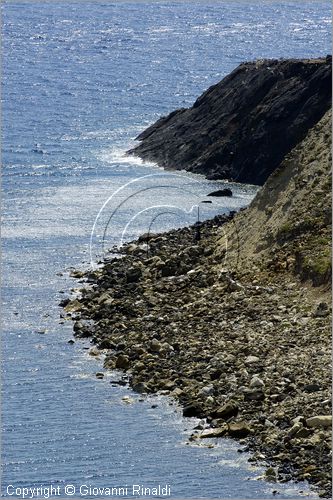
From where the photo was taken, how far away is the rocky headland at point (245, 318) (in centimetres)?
3753

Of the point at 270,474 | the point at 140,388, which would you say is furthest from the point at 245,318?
the point at 270,474

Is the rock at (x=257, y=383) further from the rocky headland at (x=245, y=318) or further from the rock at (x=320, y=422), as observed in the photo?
the rock at (x=320, y=422)

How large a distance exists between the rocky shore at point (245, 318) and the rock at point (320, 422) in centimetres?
3

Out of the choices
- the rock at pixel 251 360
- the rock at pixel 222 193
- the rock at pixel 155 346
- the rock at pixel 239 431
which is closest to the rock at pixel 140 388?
the rock at pixel 155 346

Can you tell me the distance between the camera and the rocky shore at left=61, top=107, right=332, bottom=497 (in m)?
37.5

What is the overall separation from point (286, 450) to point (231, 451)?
1.46 meters

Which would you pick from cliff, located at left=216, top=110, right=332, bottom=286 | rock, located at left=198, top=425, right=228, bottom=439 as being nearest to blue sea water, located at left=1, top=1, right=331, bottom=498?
rock, located at left=198, top=425, right=228, bottom=439

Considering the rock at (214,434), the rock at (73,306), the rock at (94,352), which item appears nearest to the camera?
the rock at (214,434)

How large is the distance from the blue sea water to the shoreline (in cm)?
75

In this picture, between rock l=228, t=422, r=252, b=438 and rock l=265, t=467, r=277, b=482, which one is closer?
rock l=265, t=467, r=277, b=482

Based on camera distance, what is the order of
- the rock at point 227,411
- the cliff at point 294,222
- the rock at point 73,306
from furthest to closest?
the rock at point 73,306 < the cliff at point 294,222 < the rock at point 227,411

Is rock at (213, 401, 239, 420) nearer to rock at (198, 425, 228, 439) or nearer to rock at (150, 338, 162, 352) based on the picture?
rock at (198, 425, 228, 439)

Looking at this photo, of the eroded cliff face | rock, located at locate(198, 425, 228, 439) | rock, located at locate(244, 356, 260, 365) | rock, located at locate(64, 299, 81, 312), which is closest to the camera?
rock, located at locate(198, 425, 228, 439)

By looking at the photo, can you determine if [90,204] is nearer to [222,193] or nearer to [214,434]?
[222,193]
